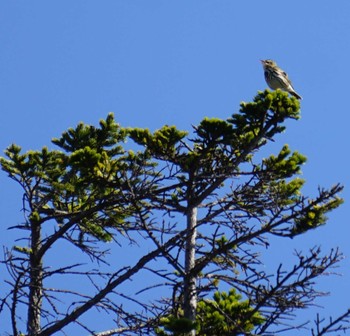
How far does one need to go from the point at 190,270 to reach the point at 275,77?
6.45 meters

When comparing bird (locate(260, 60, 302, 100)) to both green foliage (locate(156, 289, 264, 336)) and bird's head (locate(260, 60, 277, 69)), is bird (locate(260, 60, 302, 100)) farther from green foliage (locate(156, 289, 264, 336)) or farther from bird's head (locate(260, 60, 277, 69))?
green foliage (locate(156, 289, 264, 336))

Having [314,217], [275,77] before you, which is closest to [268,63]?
[275,77]

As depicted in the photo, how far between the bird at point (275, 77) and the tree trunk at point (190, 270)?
4861 millimetres

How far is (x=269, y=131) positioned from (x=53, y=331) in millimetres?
4626

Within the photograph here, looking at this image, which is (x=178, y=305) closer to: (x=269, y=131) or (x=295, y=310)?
(x=295, y=310)

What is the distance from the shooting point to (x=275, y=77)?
71.9 ft

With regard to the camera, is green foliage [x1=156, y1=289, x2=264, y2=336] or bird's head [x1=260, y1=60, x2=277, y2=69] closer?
green foliage [x1=156, y1=289, x2=264, y2=336]

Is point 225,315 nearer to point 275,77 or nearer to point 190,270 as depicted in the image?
point 190,270

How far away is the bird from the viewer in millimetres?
21656

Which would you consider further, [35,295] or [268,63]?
[268,63]

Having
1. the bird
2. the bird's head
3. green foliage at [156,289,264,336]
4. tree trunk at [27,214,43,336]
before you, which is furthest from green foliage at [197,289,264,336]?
the bird's head

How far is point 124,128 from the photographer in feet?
66.5

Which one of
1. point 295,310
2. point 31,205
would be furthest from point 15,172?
point 295,310

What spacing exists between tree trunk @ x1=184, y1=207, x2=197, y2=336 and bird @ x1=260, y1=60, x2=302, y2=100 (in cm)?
486
